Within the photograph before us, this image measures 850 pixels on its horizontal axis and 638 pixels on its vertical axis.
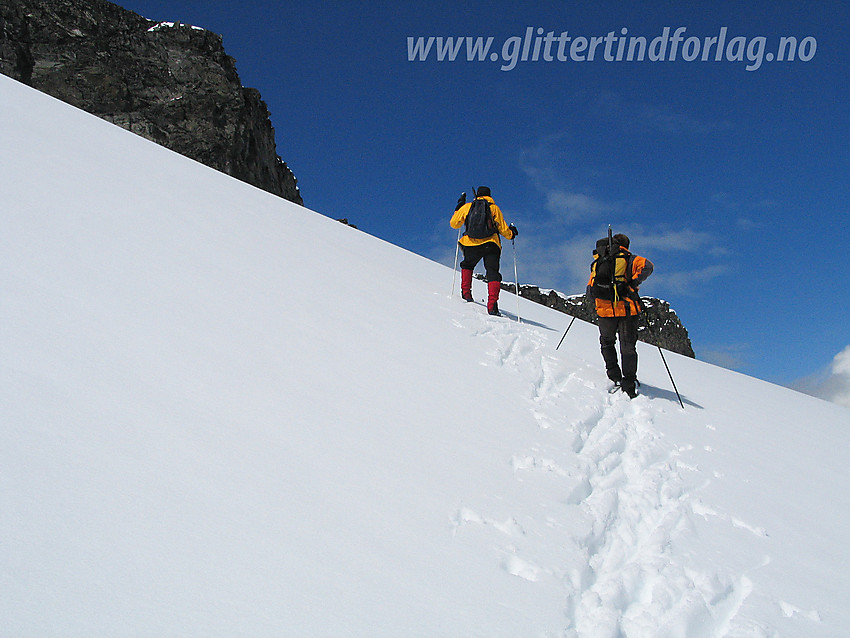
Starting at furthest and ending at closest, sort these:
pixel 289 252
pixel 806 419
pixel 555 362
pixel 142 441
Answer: pixel 289 252 < pixel 806 419 < pixel 555 362 < pixel 142 441

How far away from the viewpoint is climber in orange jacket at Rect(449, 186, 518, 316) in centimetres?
686

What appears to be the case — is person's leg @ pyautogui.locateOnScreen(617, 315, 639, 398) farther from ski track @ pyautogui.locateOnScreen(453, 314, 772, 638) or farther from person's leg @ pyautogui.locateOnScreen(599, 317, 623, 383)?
ski track @ pyautogui.locateOnScreen(453, 314, 772, 638)

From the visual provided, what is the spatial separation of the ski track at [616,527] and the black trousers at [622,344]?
1.61 ft

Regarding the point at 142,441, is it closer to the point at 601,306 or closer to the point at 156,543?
the point at 156,543

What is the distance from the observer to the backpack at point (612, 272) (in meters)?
5.18

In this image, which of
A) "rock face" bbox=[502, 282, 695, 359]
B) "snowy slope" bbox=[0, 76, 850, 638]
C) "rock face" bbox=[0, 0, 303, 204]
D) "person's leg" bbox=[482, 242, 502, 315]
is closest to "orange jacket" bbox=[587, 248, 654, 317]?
"snowy slope" bbox=[0, 76, 850, 638]

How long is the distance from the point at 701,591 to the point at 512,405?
6.46 ft

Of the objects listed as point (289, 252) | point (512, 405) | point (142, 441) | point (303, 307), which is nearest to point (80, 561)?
point (142, 441)

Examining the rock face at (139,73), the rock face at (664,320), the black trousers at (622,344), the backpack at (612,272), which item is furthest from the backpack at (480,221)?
the rock face at (664,320)

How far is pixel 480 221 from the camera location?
6.86 meters

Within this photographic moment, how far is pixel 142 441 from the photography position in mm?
2293

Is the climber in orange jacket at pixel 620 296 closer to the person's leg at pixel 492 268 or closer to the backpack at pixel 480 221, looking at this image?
the person's leg at pixel 492 268

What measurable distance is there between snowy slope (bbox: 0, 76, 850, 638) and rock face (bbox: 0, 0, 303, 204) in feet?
130

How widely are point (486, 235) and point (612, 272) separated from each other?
6.70 feet
